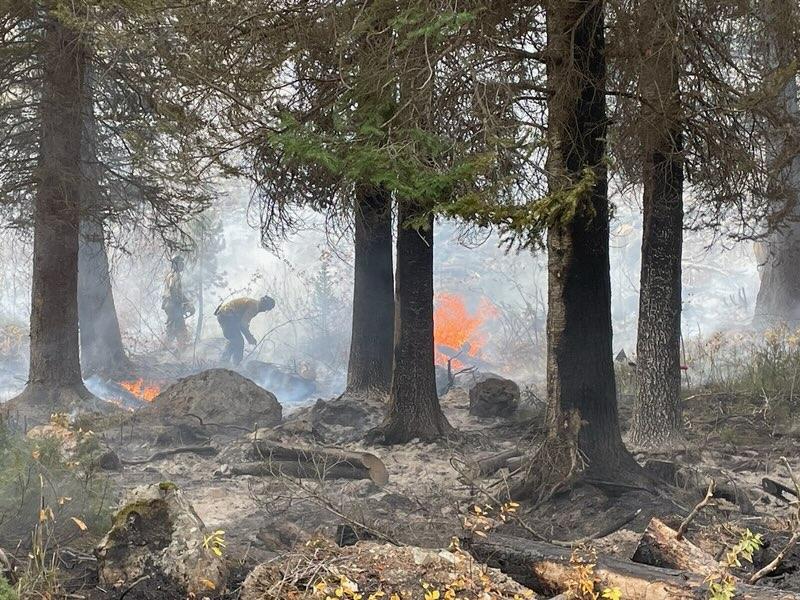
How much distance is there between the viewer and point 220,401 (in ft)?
40.9

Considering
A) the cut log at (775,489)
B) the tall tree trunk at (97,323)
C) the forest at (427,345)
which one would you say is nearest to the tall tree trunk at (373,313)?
the forest at (427,345)

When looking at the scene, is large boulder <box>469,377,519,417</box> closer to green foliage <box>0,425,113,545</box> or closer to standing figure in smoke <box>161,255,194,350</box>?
green foliage <box>0,425,113,545</box>

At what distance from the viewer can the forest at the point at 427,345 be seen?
507cm

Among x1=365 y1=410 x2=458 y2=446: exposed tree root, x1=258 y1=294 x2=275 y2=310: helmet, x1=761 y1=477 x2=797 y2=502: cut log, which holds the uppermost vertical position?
x1=258 y1=294 x2=275 y2=310: helmet

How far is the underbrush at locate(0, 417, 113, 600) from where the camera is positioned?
5.99 metres

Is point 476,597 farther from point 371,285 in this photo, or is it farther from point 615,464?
point 371,285

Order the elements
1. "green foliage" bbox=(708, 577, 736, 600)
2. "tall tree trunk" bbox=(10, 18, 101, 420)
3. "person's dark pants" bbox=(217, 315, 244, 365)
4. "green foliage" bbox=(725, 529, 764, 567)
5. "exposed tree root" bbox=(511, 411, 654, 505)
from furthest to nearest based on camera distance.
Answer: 1. "person's dark pants" bbox=(217, 315, 244, 365)
2. "tall tree trunk" bbox=(10, 18, 101, 420)
3. "exposed tree root" bbox=(511, 411, 654, 505)
4. "green foliage" bbox=(725, 529, 764, 567)
5. "green foliage" bbox=(708, 577, 736, 600)

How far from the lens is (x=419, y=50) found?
7.31 meters

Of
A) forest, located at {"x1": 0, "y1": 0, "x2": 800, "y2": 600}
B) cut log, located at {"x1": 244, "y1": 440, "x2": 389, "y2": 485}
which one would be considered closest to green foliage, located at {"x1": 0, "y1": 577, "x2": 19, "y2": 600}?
forest, located at {"x1": 0, "y1": 0, "x2": 800, "y2": 600}

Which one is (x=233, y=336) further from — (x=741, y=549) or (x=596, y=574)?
(x=741, y=549)

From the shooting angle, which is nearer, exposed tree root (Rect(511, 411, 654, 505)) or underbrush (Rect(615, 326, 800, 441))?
exposed tree root (Rect(511, 411, 654, 505))

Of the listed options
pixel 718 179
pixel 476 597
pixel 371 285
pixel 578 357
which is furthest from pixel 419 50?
pixel 371 285

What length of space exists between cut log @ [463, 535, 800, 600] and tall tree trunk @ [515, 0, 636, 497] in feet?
9.76

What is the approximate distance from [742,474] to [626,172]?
344 cm
